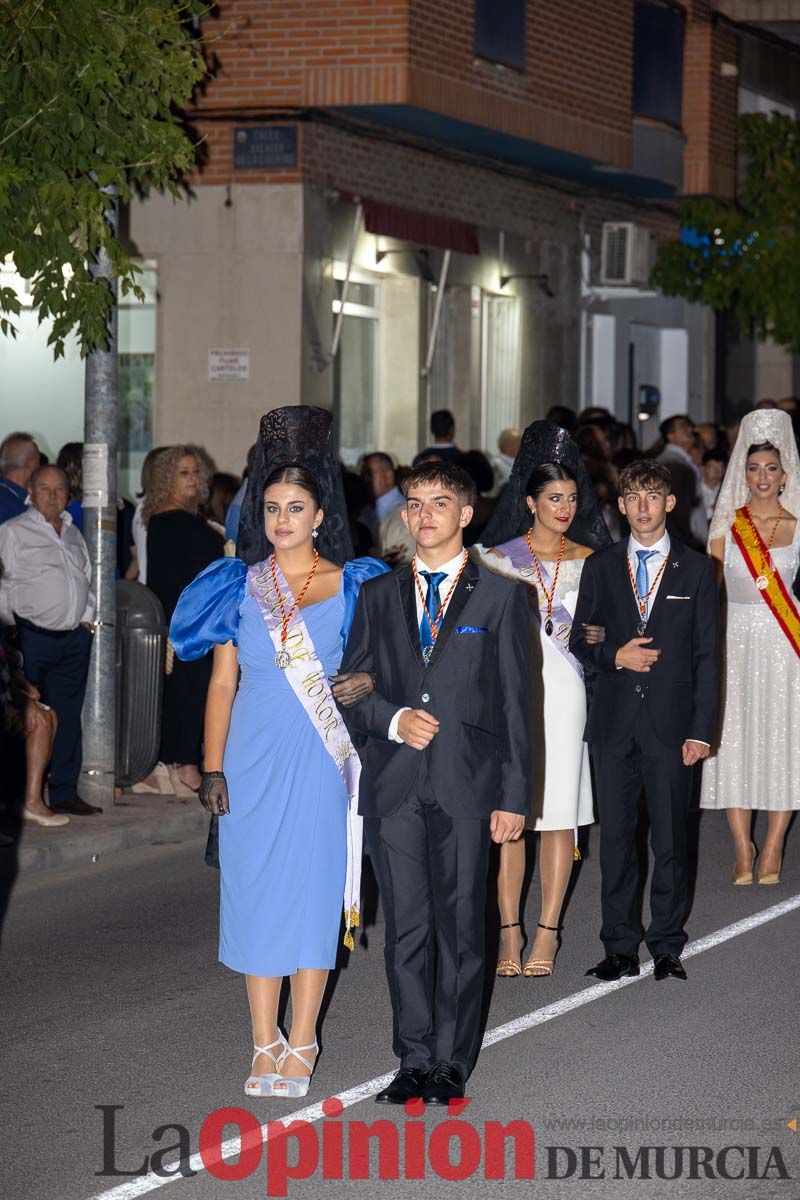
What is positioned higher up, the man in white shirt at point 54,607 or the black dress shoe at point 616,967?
the man in white shirt at point 54,607

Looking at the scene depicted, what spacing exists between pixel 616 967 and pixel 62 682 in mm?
4890

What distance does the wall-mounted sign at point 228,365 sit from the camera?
Result: 19.9 meters

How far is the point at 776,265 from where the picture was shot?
25688 mm

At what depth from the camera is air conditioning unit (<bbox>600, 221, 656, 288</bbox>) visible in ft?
82.5

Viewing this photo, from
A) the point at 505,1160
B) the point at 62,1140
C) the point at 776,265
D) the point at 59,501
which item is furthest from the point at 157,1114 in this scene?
the point at 776,265

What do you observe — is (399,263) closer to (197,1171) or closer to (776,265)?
(776,265)

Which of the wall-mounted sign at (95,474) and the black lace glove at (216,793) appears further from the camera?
the wall-mounted sign at (95,474)

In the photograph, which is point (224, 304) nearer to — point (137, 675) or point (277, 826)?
point (137, 675)

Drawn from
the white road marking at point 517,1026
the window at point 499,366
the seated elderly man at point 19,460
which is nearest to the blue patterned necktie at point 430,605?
the white road marking at point 517,1026

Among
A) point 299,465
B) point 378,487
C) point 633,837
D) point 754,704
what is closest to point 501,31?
point 378,487

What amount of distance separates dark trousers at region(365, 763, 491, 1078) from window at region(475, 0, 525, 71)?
15.2m

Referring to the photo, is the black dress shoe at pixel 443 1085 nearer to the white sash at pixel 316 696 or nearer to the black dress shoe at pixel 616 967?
the white sash at pixel 316 696

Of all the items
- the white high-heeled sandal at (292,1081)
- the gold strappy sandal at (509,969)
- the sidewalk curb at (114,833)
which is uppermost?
the white high-heeled sandal at (292,1081)

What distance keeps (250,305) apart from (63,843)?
9.57 metres
